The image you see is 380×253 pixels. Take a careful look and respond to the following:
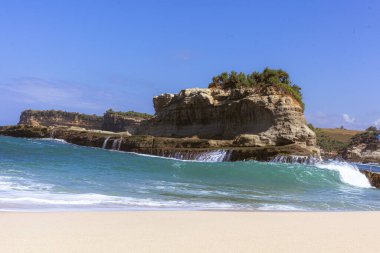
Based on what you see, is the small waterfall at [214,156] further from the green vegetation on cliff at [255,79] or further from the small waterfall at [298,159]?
the green vegetation on cliff at [255,79]

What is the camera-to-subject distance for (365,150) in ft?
348

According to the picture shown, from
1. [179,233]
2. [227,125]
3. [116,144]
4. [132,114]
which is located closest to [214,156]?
[227,125]

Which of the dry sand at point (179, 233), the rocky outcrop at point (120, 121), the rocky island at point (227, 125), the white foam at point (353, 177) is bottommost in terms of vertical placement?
the dry sand at point (179, 233)

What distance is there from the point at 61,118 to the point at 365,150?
97283mm

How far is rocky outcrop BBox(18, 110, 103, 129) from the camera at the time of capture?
480 ft

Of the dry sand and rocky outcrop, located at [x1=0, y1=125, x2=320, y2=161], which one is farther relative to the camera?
rocky outcrop, located at [x1=0, y1=125, x2=320, y2=161]

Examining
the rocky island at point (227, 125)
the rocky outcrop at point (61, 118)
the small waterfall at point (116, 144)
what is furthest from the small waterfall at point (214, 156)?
the rocky outcrop at point (61, 118)

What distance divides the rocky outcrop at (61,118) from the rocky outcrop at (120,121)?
26.7 metres

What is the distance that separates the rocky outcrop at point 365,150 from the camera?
101m

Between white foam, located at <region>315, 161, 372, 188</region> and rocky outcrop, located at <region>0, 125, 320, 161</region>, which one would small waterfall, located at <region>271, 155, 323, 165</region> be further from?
white foam, located at <region>315, 161, 372, 188</region>

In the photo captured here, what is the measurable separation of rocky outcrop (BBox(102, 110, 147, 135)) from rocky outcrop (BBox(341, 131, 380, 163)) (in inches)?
2062

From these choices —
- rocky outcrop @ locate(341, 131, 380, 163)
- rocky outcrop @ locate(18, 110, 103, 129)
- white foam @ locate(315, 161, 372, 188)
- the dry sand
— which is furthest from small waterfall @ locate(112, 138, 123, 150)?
rocky outcrop @ locate(18, 110, 103, 129)

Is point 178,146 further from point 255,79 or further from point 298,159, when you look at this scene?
point 255,79

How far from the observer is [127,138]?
47938 mm
